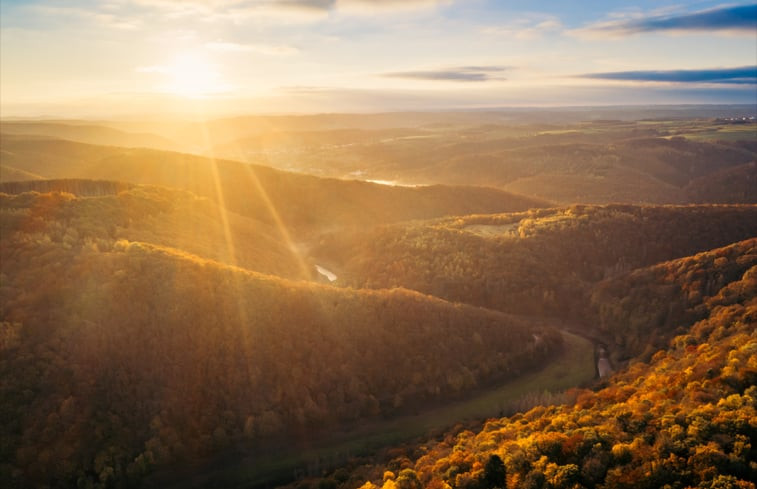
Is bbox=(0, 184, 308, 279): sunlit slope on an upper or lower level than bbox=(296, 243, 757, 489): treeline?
upper

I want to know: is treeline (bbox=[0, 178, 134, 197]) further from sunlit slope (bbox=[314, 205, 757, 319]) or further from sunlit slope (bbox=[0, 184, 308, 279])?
sunlit slope (bbox=[314, 205, 757, 319])

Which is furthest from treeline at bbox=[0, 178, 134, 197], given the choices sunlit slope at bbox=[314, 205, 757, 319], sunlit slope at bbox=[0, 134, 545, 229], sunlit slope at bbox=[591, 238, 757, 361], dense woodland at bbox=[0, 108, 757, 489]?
sunlit slope at bbox=[591, 238, 757, 361]

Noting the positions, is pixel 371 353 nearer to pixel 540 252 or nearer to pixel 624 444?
pixel 624 444

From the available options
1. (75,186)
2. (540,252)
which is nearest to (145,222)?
(75,186)

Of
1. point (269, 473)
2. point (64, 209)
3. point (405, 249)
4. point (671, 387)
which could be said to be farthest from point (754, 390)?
point (64, 209)

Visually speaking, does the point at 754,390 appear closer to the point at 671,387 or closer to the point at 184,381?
the point at 671,387
